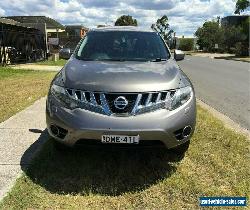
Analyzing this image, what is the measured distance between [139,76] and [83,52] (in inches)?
62.1

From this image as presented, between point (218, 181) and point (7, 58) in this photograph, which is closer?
point (218, 181)

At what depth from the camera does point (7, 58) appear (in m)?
23.2

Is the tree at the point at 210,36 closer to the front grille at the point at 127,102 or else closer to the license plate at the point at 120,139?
the front grille at the point at 127,102

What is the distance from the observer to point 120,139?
4.16 m

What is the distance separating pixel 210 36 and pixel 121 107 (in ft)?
236

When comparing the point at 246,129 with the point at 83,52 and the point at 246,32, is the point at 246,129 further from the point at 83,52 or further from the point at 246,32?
the point at 246,32

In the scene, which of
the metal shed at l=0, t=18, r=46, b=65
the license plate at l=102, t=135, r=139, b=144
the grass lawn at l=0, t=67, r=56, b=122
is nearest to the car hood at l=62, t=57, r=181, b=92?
the license plate at l=102, t=135, r=139, b=144

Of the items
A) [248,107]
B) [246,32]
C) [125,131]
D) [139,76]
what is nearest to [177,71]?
[139,76]

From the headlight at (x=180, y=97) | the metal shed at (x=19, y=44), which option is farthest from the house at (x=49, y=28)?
the headlight at (x=180, y=97)

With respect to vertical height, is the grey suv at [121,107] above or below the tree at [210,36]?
above

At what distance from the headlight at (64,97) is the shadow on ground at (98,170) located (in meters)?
0.52

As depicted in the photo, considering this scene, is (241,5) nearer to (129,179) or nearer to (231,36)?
(231,36)

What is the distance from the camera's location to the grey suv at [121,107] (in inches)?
162

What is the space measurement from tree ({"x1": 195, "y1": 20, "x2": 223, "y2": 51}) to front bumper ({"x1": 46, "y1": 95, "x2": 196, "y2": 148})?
6676 centimetres
